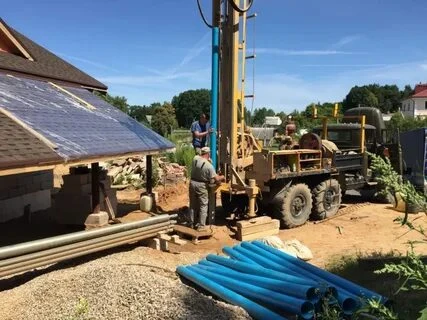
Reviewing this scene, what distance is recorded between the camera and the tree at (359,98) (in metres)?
95.4

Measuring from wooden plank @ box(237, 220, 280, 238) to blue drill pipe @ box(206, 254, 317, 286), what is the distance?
6.43ft

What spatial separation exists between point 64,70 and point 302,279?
10.9 metres

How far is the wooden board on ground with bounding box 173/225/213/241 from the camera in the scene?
9.13 m

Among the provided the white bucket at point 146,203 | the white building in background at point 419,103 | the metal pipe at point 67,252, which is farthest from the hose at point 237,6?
the white building in background at point 419,103

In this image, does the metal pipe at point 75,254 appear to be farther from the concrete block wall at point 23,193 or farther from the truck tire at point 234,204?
the concrete block wall at point 23,193

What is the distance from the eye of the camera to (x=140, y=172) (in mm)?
18500

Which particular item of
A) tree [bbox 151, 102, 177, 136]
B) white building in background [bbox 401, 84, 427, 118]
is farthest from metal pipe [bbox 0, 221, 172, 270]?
white building in background [bbox 401, 84, 427, 118]

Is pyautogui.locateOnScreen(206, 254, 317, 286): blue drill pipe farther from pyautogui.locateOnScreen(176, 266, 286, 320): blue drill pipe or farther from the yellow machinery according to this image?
the yellow machinery

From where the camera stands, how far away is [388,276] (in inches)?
275

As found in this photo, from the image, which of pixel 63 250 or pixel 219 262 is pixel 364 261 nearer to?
pixel 219 262

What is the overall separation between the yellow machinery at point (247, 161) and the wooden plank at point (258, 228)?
44 cm

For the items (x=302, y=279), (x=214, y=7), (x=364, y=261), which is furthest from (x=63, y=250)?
(x=214, y=7)

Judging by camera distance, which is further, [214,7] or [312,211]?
[312,211]

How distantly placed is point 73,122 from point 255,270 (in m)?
4.87
